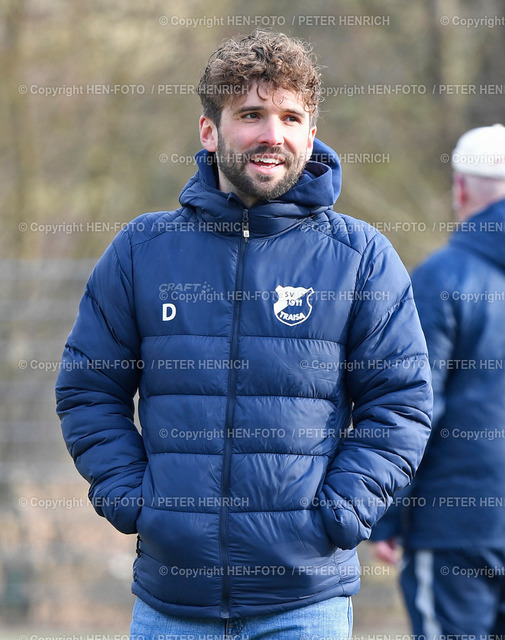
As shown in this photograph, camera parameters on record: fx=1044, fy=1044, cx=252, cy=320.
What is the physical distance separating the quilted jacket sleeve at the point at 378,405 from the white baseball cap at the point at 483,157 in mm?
1342

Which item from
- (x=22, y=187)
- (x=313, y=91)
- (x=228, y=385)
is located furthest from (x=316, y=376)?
(x=22, y=187)

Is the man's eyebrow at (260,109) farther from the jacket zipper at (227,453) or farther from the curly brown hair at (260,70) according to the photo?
the jacket zipper at (227,453)

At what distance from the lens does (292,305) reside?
278 centimetres

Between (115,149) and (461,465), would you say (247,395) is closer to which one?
(461,465)

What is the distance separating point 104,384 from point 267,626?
2.58ft

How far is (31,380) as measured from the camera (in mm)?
7766

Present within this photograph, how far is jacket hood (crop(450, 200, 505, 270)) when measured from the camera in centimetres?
400

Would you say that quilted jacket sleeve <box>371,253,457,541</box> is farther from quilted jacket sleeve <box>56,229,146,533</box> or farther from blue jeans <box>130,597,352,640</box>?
quilted jacket sleeve <box>56,229,146,533</box>

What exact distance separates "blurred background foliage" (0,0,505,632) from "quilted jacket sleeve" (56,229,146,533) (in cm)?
494

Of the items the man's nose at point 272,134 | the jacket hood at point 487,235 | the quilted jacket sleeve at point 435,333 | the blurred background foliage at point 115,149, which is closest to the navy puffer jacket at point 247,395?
the man's nose at point 272,134

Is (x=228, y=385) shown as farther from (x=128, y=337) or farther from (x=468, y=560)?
(x=468, y=560)

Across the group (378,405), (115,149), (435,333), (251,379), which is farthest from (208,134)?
(115,149)

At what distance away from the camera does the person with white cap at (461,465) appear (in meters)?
3.82

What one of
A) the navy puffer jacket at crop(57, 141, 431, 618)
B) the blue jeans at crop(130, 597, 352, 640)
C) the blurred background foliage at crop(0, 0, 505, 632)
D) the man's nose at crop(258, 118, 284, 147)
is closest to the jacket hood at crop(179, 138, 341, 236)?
the navy puffer jacket at crop(57, 141, 431, 618)
